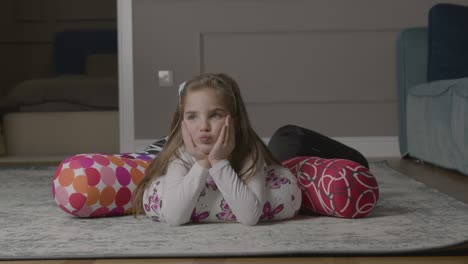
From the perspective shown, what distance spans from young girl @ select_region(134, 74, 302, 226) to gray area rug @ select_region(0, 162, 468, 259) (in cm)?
4

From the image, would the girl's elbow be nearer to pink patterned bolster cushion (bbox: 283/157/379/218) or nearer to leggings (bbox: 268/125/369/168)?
pink patterned bolster cushion (bbox: 283/157/379/218)

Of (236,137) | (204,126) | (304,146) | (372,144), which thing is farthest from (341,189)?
(372,144)

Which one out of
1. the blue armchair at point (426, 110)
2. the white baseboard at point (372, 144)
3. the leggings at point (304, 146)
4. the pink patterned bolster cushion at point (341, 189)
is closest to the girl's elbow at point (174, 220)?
the pink patterned bolster cushion at point (341, 189)

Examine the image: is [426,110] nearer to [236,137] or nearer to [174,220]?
[236,137]

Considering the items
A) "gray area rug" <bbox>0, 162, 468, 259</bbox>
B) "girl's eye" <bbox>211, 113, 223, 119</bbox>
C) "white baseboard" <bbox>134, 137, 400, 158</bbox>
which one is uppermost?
"girl's eye" <bbox>211, 113, 223, 119</bbox>

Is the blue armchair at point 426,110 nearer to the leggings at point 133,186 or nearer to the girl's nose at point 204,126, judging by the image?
the leggings at point 133,186

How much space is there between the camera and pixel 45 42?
516cm

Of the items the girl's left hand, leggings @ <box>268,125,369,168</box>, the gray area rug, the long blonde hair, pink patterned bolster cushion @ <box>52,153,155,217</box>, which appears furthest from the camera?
leggings @ <box>268,125,369,168</box>

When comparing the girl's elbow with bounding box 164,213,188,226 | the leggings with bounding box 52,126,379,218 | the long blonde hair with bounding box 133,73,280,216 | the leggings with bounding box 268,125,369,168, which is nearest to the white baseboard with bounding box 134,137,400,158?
the leggings with bounding box 268,125,369,168

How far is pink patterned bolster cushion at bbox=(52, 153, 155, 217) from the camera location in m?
2.29

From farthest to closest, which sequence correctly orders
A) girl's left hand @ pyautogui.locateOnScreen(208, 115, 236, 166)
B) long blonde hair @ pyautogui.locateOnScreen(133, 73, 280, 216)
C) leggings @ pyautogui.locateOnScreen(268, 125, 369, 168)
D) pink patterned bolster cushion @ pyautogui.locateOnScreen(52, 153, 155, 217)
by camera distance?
1. leggings @ pyautogui.locateOnScreen(268, 125, 369, 168)
2. pink patterned bolster cushion @ pyautogui.locateOnScreen(52, 153, 155, 217)
3. long blonde hair @ pyautogui.locateOnScreen(133, 73, 280, 216)
4. girl's left hand @ pyautogui.locateOnScreen(208, 115, 236, 166)

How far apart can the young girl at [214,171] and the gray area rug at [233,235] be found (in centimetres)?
4

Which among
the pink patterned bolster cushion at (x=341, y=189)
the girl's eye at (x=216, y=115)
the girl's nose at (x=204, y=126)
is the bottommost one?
the pink patterned bolster cushion at (x=341, y=189)

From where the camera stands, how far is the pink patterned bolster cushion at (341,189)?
2227 mm
